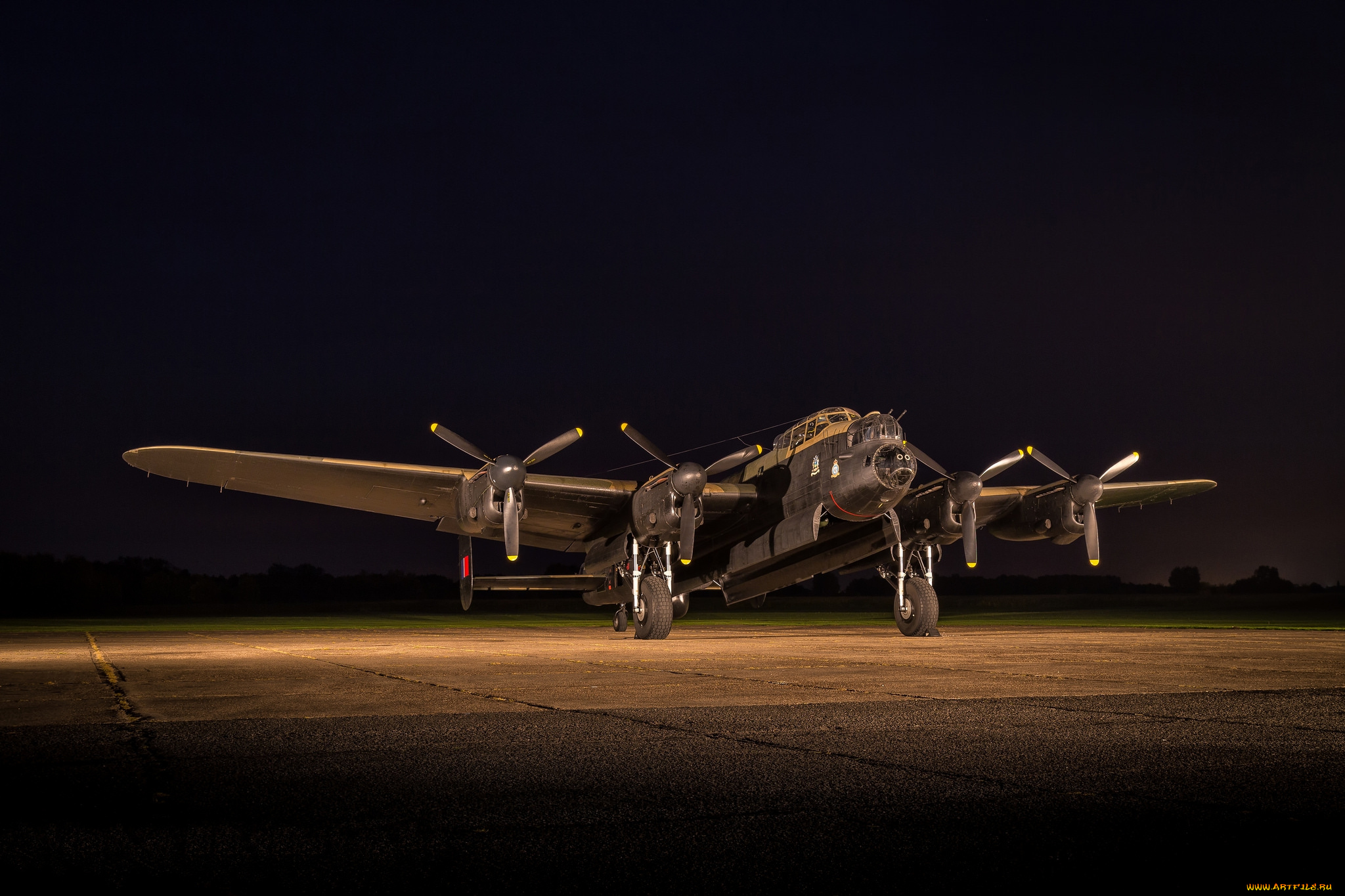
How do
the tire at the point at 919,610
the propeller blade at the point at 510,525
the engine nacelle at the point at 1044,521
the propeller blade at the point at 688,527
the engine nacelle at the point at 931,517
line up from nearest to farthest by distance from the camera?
the propeller blade at the point at 510,525 < the propeller blade at the point at 688,527 < the engine nacelle at the point at 931,517 < the tire at the point at 919,610 < the engine nacelle at the point at 1044,521

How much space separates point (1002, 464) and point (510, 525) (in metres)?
13.0

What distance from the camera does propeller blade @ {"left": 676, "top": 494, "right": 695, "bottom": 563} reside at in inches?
971

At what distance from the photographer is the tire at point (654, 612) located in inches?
1030

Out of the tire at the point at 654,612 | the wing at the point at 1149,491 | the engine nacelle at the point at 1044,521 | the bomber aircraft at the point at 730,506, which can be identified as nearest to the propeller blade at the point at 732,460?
the bomber aircraft at the point at 730,506

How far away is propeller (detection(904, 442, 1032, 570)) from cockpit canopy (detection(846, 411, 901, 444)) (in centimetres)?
229

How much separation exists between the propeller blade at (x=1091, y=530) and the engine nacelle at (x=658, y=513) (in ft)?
35.3

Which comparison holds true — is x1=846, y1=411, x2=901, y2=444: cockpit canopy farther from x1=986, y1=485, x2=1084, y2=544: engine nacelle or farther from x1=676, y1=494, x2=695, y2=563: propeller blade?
x1=986, y1=485, x2=1084, y2=544: engine nacelle

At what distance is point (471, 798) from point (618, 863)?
61.5 inches

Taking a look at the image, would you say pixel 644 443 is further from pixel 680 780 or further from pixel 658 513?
pixel 680 780

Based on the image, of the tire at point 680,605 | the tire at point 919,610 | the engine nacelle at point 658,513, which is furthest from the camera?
the tire at point 680,605

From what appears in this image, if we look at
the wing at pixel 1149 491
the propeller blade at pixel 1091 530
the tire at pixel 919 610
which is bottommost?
the tire at pixel 919 610

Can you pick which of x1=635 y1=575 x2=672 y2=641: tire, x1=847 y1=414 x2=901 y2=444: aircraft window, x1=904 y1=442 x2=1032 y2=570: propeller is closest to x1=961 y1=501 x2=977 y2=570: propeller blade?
x1=904 y1=442 x2=1032 y2=570: propeller

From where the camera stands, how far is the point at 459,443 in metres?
24.9

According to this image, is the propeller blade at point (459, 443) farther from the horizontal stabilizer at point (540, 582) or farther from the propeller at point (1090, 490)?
the propeller at point (1090, 490)
